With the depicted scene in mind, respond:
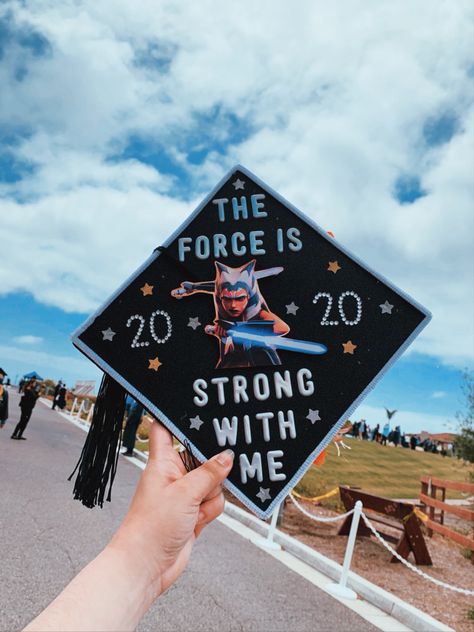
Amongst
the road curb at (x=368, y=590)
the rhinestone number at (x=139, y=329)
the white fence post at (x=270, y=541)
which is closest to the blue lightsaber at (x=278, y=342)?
the rhinestone number at (x=139, y=329)

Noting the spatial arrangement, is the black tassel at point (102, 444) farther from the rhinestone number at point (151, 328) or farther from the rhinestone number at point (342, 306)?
the rhinestone number at point (342, 306)

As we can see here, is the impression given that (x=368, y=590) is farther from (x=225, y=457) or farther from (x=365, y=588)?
(x=225, y=457)

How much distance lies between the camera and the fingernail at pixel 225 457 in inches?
64.2

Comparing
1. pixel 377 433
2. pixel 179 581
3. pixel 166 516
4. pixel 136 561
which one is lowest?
pixel 179 581

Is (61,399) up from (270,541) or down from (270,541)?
up

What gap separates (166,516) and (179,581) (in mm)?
4805

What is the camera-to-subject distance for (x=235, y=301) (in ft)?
6.11

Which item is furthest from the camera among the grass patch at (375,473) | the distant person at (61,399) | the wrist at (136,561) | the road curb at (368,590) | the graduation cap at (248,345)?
the distant person at (61,399)

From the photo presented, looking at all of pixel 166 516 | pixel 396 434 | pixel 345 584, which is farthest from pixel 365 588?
pixel 396 434

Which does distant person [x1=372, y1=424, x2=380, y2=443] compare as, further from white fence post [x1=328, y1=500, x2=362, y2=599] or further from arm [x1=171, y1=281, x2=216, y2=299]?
arm [x1=171, y1=281, x2=216, y2=299]

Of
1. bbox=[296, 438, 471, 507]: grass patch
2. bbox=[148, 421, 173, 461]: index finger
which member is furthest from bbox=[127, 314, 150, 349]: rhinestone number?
bbox=[296, 438, 471, 507]: grass patch

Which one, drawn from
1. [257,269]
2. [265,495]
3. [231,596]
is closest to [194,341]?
[257,269]

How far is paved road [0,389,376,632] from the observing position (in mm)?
4613

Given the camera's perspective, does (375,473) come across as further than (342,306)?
Yes
